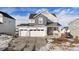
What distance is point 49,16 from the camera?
1.78 meters

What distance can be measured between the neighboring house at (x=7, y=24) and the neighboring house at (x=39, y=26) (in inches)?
2.9

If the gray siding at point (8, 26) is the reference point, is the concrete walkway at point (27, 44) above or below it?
below

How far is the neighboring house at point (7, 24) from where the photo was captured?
5.74 feet

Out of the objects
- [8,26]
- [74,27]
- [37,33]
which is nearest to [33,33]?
[37,33]

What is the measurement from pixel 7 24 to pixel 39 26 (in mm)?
301

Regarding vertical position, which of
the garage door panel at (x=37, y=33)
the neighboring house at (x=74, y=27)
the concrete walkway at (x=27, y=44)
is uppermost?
the neighboring house at (x=74, y=27)

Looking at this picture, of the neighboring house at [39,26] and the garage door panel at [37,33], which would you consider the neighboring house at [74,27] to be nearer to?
the neighboring house at [39,26]

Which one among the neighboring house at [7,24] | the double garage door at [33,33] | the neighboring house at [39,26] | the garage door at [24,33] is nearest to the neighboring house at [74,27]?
the neighboring house at [39,26]

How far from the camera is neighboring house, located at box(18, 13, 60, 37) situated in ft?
5.78

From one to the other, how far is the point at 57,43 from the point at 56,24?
18cm
